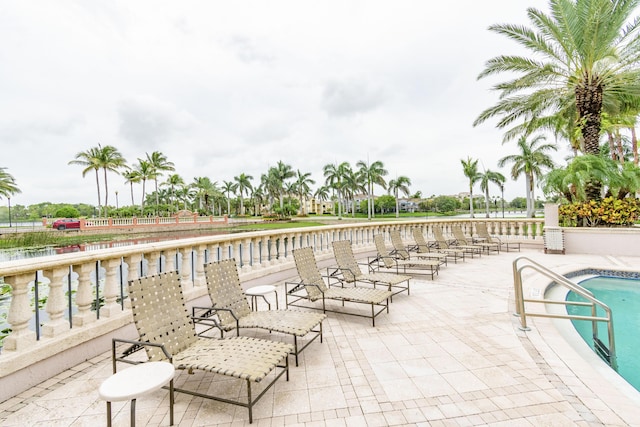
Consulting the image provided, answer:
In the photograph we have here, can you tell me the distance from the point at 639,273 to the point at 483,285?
5012 mm

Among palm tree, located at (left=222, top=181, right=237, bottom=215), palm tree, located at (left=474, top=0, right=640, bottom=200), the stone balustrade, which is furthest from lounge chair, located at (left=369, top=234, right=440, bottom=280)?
palm tree, located at (left=222, top=181, right=237, bottom=215)

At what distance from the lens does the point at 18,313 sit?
2.82 m

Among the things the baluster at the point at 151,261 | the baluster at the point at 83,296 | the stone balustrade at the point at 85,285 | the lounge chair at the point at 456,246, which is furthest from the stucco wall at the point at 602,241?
the baluster at the point at 83,296

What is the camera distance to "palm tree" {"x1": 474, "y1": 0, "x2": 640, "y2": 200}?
10.1 metres

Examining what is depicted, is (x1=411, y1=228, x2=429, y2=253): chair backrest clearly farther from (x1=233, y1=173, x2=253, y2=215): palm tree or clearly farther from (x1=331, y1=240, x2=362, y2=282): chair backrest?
(x1=233, y1=173, x2=253, y2=215): palm tree

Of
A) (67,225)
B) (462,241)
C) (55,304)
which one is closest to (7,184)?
(67,225)

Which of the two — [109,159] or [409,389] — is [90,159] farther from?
[409,389]

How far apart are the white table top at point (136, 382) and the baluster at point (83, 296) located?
1.78 m

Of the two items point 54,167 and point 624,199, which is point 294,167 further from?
point 624,199

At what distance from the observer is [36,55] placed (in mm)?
9992

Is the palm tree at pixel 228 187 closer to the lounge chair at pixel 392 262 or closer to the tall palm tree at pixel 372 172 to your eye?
the tall palm tree at pixel 372 172

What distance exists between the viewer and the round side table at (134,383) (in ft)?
6.26

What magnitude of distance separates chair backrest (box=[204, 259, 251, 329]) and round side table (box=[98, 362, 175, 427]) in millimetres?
1353

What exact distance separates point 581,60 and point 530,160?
31999mm
